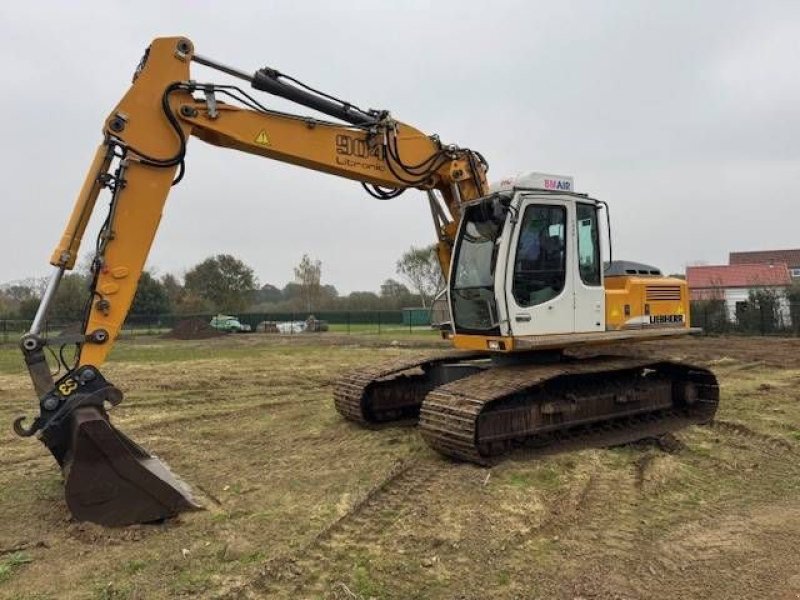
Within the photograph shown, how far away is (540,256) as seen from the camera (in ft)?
24.2

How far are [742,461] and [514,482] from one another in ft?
9.06

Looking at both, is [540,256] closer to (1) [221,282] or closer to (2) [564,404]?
(2) [564,404]

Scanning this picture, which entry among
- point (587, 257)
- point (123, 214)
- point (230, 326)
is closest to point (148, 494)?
point (123, 214)

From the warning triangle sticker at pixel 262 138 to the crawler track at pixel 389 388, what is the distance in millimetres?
3369

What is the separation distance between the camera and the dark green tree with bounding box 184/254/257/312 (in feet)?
182

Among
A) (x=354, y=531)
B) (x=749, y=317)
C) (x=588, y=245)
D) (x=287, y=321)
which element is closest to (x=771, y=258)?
(x=749, y=317)

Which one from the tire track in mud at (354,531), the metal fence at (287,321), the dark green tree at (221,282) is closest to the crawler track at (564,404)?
the tire track in mud at (354,531)

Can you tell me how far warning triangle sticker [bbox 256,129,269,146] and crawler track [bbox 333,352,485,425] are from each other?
3369 mm

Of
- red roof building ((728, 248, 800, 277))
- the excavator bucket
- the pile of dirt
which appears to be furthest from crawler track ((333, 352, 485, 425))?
red roof building ((728, 248, 800, 277))

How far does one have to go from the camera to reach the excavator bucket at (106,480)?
488 centimetres

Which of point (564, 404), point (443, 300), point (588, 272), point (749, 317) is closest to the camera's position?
point (564, 404)

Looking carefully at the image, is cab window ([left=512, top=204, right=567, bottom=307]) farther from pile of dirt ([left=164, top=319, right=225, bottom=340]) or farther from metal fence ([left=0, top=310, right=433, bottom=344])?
metal fence ([left=0, top=310, right=433, bottom=344])

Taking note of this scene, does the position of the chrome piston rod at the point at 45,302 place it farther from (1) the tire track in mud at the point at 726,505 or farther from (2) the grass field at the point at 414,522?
(1) the tire track in mud at the point at 726,505

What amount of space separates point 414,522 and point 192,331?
29.5 m
